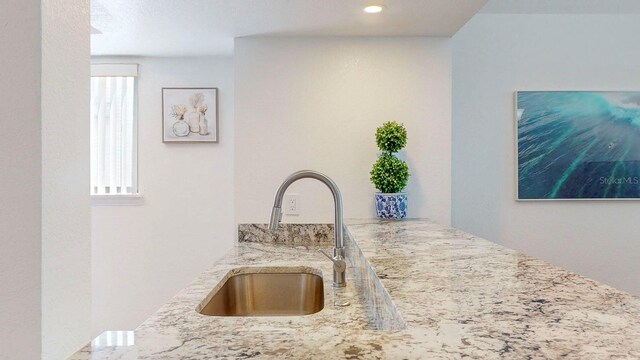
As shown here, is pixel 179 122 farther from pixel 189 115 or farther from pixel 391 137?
pixel 391 137

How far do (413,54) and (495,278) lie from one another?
5.87 feet

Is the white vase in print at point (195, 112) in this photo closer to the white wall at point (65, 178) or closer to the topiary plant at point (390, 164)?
the topiary plant at point (390, 164)

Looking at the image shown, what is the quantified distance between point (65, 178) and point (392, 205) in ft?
6.23

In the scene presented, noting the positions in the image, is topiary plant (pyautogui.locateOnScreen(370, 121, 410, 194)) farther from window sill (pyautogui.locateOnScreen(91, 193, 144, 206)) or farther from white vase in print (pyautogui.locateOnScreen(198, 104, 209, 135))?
window sill (pyautogui.locateOnScreen(91, 193, 144, 206))

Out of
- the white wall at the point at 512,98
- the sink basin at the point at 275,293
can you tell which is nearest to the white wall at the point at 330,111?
the white wall at the point at 512,98

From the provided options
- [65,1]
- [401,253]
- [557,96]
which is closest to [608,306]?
[401,253]

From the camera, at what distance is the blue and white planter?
8.00 feet

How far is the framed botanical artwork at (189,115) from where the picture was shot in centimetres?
327

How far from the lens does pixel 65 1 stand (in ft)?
2.36

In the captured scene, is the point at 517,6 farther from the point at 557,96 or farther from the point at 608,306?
the point at 608,306

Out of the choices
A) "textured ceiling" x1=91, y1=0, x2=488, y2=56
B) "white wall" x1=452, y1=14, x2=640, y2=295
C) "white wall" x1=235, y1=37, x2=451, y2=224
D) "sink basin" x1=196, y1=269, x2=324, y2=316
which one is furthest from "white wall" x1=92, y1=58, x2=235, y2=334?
"white wall" x1=452, y1=14, x2=640, y2=295

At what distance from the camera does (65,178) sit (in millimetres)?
715

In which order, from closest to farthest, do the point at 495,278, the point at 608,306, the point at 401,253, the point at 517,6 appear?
the point at 608,306 < the point at 495,278 < the point at 401,253 < the point at 517,6
